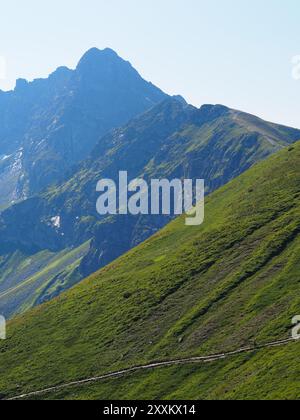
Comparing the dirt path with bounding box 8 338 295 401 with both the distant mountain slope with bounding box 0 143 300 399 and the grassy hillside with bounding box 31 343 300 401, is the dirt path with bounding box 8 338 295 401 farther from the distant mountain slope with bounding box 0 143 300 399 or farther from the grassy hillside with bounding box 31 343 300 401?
the distant mountain slope with bounding box 0 143 300 399

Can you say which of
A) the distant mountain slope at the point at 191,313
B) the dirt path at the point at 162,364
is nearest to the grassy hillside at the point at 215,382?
the distant mountain slope at the point at 191,313

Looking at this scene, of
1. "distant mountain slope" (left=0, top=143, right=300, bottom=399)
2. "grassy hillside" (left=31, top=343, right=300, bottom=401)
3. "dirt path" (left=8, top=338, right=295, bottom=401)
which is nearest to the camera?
"grassy hillside" (left=31, top=343, right=300, bottom=401)

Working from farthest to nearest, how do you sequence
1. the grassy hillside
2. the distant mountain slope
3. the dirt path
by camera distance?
the dirt path, the distant mountain slope, the grassy hillside

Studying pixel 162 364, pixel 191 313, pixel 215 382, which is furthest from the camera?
pixel 191 313

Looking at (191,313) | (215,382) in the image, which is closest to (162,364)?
(215,382)

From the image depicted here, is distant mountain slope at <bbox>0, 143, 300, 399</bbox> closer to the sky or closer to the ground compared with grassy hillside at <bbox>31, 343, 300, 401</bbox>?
closer to the sky

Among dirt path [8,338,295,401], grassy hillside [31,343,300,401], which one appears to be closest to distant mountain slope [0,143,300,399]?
grassy hillside [31,343,300,401]

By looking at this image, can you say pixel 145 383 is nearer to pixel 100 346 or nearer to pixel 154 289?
pixel 100 346

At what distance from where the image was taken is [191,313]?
119 meters

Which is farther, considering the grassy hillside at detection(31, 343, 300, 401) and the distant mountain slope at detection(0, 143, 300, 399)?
the distant mountain slope at detection(0, 143, 300, 399)

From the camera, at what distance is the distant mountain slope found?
97250mm

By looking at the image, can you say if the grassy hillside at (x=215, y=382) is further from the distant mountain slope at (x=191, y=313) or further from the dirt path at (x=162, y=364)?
the dirt path at (x=162, y=364)

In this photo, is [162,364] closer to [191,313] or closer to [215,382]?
[215,382]
